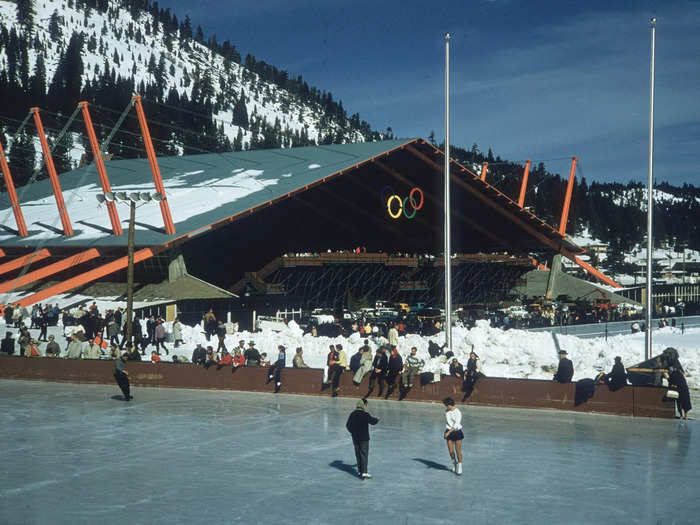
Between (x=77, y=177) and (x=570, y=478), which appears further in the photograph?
(x=77, y=177)

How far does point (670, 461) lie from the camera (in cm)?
1453

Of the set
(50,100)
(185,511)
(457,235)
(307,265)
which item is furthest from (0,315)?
(50,100)

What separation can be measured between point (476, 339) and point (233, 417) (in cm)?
1373

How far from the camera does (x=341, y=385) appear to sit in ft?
74.5

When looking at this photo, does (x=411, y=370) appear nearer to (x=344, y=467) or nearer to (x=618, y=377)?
(x=618, y=377)

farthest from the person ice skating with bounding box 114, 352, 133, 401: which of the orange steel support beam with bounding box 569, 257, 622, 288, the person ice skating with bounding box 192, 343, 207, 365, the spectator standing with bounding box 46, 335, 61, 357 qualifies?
the orange steel support beam with bounding box 569, 257, 622, 288

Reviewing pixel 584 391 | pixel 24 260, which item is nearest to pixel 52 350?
pixel 584 391

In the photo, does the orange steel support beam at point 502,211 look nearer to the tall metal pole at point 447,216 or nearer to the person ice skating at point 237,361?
the tall metal pole at point 447,216

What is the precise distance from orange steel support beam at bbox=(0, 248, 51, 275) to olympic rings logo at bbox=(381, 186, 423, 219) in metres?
23.5

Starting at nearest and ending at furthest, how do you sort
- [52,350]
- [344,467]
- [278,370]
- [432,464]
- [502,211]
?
[344,467], [432,464], [278,370], [52,350], [502,211]

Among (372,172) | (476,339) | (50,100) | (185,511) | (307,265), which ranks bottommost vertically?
(185,511)

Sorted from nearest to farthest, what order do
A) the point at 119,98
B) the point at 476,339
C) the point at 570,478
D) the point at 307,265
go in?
the point at 570,478
the point at 476,339
the point at 307,265
the point at 119,98

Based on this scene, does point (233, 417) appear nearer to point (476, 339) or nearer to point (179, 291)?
point (476, 339)

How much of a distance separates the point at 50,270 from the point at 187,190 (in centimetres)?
1215
